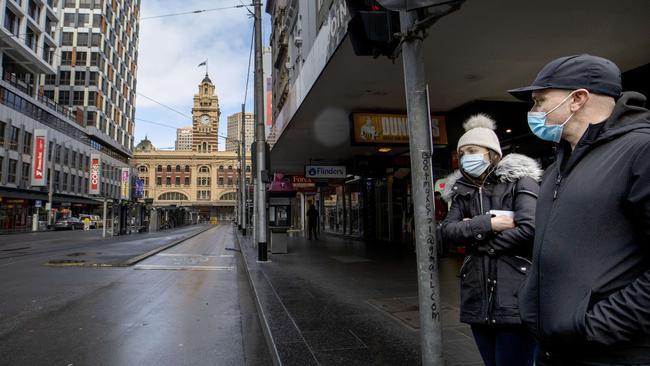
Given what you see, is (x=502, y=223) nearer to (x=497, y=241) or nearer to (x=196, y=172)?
(x=497, y=241)

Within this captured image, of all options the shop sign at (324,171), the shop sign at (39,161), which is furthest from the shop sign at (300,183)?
the shop sign at (39,161)

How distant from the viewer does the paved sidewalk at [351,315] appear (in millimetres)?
3967

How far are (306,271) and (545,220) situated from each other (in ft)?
27.7

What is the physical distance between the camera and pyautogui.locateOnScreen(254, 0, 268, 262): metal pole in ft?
39.2

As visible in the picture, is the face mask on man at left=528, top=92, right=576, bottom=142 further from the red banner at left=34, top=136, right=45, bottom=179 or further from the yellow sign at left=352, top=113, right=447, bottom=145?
the red banner at left=34, top=136, right=45, bottom=179

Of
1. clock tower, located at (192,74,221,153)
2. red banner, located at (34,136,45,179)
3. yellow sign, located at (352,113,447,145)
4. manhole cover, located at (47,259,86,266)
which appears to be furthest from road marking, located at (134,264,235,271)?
clock tower, located at (192,74,221,153)

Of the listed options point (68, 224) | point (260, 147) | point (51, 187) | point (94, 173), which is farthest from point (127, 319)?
point (94, 173)

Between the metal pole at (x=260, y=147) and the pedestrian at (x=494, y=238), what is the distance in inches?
383

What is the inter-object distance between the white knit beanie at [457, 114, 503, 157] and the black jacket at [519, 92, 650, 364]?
0.96 m

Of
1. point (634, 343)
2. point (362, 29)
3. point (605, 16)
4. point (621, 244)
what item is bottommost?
point (634, 343)

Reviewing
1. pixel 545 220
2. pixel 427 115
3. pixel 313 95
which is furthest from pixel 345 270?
pixel 545 220

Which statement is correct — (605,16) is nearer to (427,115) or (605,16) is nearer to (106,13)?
(427,115)

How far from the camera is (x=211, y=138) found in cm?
11312

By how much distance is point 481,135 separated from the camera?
2615mm
